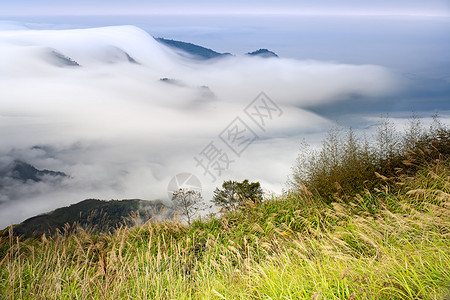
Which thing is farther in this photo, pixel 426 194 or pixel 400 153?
pixel 400 153

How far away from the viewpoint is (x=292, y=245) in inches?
232

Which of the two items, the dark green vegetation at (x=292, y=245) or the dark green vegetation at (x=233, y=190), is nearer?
→ the dark green vegetation at (x=292, y=245)

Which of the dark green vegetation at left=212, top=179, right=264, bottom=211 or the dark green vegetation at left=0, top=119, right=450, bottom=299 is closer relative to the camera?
the dark green vegetation at left=0, top=119, right=450, bottom=299

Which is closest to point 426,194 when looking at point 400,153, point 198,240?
point 400,153

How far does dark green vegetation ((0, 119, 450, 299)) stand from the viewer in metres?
3.93

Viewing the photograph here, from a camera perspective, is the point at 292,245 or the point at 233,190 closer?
the point at 292,245

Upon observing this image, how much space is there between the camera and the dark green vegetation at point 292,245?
3.93 meters

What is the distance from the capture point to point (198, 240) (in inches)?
275

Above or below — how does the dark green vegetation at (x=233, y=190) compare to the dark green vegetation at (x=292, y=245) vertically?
below

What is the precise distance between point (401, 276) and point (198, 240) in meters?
4.32

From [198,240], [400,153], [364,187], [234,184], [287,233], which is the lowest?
[234,184]

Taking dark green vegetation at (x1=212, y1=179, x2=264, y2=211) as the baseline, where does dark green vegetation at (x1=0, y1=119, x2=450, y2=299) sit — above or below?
above

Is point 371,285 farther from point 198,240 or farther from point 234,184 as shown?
point 234,184

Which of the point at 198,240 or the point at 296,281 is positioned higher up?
the point at 296,281
